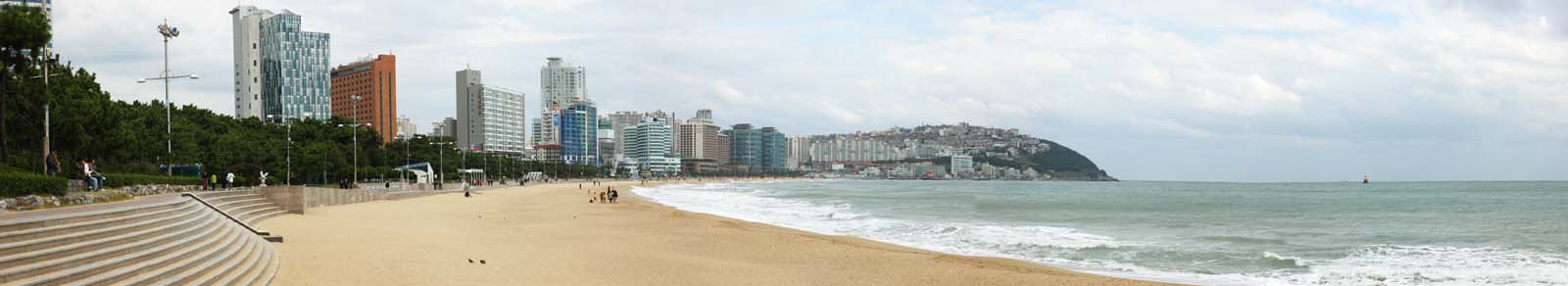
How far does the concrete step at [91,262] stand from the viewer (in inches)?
295

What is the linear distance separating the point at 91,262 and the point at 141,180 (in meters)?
19.8

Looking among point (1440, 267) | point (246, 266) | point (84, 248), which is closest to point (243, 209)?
point (246, 266)

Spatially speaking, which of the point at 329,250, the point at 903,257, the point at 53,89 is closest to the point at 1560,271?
the point at 903,257

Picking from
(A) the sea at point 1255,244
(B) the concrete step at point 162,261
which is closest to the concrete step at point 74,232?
(B) the concrete step at point 162,261

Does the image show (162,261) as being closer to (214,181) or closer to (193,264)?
(193,264)

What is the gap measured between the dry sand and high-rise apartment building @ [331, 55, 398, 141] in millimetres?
142786

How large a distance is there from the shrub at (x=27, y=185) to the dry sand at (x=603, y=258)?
3276 millimetres

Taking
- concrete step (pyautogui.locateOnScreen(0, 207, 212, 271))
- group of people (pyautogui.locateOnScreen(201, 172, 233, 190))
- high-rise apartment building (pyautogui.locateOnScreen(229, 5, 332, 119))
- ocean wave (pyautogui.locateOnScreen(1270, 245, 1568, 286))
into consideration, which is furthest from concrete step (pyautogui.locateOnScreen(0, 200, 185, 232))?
high-rise apartment building (pyautogui.locateOnScreen(229, 5, 332, 119))

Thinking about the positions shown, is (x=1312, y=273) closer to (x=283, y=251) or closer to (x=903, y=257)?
(x=903, y=257)

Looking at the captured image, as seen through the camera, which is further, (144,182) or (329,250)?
(144,182)

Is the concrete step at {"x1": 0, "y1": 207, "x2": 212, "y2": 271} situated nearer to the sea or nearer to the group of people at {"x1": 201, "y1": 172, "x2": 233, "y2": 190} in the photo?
the sea

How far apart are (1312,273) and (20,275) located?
16.5 meters

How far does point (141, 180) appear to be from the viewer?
25.0 m

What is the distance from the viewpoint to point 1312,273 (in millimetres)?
15414
